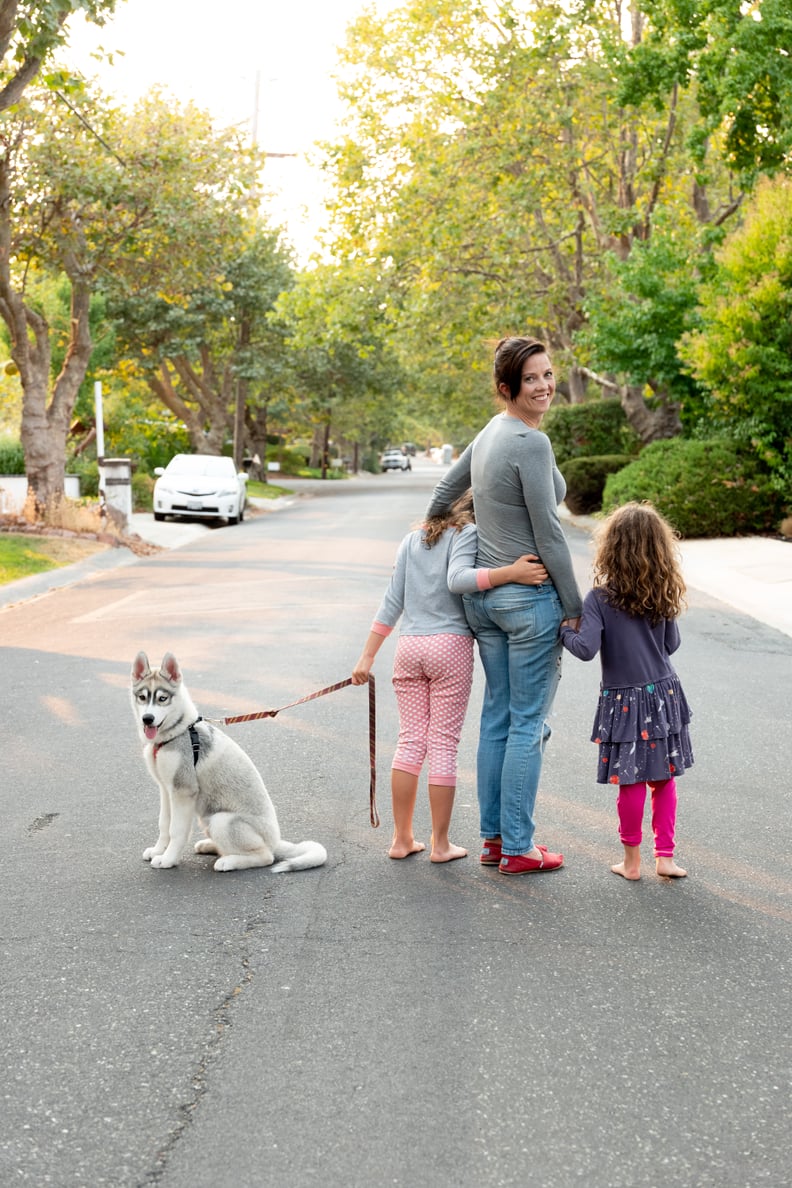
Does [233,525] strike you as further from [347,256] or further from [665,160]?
[665,160]

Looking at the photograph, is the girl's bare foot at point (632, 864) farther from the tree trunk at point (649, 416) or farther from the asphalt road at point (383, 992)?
the tree trunk at point (649, 416)

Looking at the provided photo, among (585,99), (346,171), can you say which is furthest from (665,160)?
(346,171)

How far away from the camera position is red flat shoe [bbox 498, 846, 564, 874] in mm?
5215

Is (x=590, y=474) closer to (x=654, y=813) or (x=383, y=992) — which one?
(x=654, y=813)

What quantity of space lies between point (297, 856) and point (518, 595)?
4.53 feet

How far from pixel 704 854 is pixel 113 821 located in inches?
105

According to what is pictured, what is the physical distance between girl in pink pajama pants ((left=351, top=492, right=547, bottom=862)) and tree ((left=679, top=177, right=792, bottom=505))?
17544 millimetres

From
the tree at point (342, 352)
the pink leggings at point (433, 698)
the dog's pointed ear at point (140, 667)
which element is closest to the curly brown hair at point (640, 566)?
the pink leggings at point (433, 698)

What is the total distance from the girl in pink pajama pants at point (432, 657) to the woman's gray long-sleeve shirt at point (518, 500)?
0.14 m

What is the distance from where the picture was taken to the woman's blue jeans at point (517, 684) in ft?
16.6

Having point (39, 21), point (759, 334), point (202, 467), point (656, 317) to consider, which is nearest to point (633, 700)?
point (39, 21)

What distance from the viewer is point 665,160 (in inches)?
1161

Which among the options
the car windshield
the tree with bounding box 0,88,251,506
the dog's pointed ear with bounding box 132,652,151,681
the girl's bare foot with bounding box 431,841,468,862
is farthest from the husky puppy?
the car windshield

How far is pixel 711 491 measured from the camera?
73.6 ft
